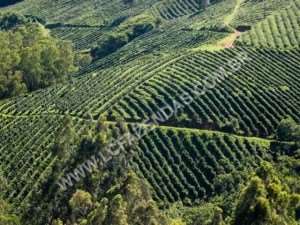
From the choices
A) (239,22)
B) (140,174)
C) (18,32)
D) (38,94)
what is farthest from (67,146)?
(18,32)

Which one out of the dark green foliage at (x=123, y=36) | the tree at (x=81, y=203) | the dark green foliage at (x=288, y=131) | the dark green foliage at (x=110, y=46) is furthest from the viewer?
the dark green foliage at (x=123, y=36)

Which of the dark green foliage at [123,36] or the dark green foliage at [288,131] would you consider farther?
the dark green foliage at [123,36]

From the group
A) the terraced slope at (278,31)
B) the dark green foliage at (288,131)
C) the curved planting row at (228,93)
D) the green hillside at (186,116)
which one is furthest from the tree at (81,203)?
the terraced slope at (278,31)

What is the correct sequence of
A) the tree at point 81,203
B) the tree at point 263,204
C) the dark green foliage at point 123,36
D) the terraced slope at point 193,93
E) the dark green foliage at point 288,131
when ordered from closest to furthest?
the tree at point 263,204 < the tree at point 81,203 < the dark green foliage at point 288,131 < the terraced slope at point 193,93 < the dark green foliage at point 123,36

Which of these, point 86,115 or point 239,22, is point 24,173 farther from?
point 239,22

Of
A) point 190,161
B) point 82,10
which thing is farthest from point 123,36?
point 190,161

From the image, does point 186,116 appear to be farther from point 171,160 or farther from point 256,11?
point 256,11

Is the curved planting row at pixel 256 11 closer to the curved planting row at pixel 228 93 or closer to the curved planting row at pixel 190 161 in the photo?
the curved planting row at pixel 228 93
